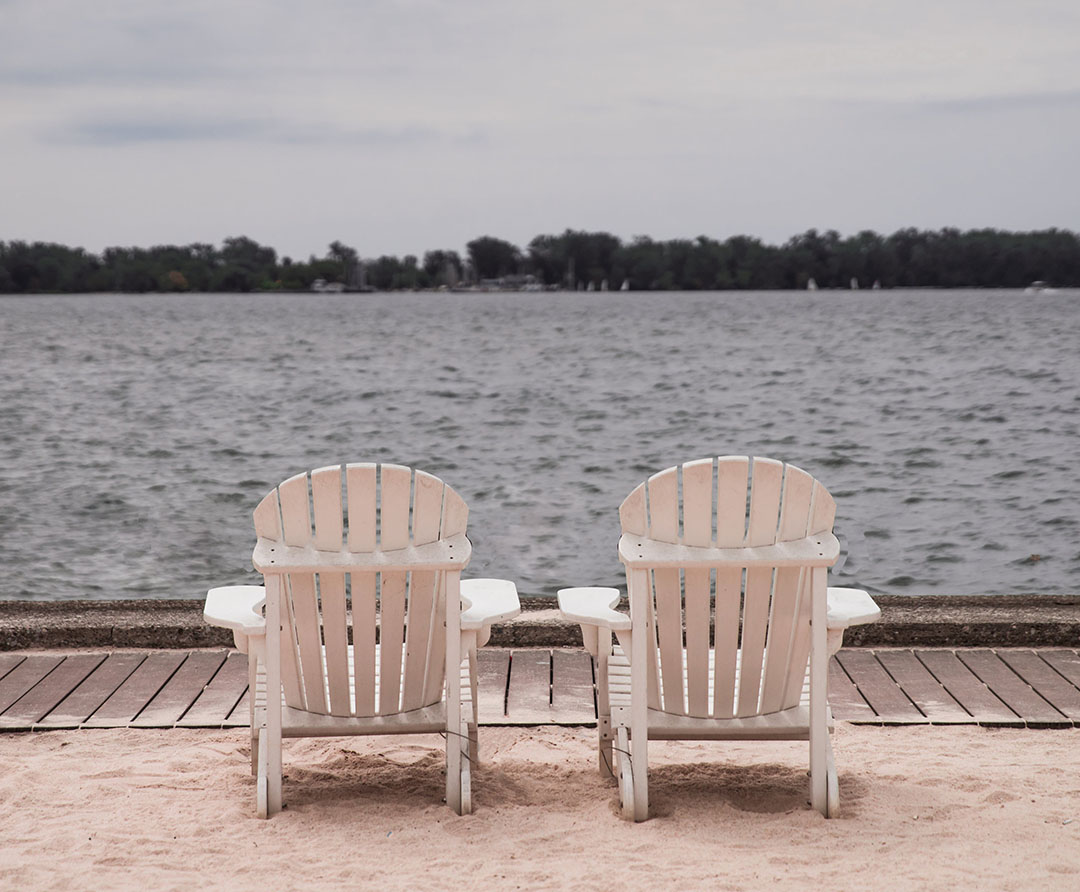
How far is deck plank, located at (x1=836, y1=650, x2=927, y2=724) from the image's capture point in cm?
425

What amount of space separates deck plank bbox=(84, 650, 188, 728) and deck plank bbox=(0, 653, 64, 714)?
33 centimetres

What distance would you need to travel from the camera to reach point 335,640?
3475mm

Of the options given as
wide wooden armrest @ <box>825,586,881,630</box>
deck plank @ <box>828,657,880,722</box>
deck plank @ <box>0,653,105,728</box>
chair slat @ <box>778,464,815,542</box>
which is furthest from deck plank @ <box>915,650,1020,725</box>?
deck plank @ <box>0,653,105,728</box>

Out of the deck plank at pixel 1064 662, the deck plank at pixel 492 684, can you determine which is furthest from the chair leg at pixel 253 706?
the deck plank at pixel 1064 662

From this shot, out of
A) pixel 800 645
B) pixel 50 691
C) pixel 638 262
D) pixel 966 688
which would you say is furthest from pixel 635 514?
pixel 638 262

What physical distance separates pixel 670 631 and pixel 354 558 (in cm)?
89

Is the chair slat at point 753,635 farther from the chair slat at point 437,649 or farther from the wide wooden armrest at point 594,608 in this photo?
the chair slat at point 437,649

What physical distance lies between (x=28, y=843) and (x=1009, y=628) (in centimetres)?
373

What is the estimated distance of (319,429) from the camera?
24.3 metres

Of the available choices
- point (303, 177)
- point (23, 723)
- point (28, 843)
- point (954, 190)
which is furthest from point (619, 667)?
point (303, 177)

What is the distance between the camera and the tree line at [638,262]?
80.8 metres

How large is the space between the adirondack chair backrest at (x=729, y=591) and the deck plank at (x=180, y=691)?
5.81ft

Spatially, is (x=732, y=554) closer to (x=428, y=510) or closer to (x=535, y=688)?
(x=428, y=510)

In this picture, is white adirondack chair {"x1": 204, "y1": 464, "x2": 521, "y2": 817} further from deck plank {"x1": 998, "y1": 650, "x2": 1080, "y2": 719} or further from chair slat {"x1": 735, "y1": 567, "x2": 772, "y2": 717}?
deck plank {"x1": 998, "y1": 650, "x2": 1080, "y2": 719}
